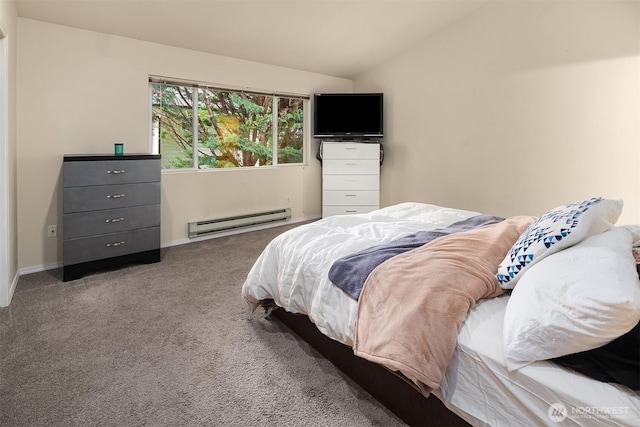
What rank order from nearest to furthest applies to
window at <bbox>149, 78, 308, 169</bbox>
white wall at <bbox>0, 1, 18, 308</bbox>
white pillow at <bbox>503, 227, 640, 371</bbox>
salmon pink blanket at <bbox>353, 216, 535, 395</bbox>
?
white pillow at <bbox>503, 227, 640, 371</bbox> → salmon pink blanket at <bbox>353, 216, 535, 395</bbox> → white wall at <bbox>0, 1, 18, 308</bbox> → window at <bbox>149, 78, 308, 169</bbox>

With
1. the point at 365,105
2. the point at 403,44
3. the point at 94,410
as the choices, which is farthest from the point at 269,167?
the point at 94,410

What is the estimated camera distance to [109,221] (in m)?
3.29

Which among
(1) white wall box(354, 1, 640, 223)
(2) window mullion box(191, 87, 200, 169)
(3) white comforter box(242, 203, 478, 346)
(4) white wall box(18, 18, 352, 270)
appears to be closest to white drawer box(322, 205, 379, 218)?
(1) white wall box(354, 1, 640, 223)

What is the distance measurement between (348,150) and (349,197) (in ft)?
2.11

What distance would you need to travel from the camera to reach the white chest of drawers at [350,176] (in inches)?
201

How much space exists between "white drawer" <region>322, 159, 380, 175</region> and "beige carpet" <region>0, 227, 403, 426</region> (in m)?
2.52

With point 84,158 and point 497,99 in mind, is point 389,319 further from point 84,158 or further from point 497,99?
point 497,99

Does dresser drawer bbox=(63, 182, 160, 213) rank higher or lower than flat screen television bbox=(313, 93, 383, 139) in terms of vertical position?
lower

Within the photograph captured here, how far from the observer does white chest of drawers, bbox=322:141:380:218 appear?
511 cm

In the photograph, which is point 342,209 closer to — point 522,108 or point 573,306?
point 522,108

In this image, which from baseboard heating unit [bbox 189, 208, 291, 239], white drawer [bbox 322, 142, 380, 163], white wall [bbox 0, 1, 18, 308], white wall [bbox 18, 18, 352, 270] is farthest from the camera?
white drawer [bbox 322, 142, 380, 163]

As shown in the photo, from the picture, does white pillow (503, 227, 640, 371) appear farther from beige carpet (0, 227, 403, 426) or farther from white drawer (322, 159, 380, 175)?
white drawer (322, 159, 380, 175)

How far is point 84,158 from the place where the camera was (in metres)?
3.08

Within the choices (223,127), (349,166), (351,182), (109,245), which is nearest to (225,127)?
(223,127)
